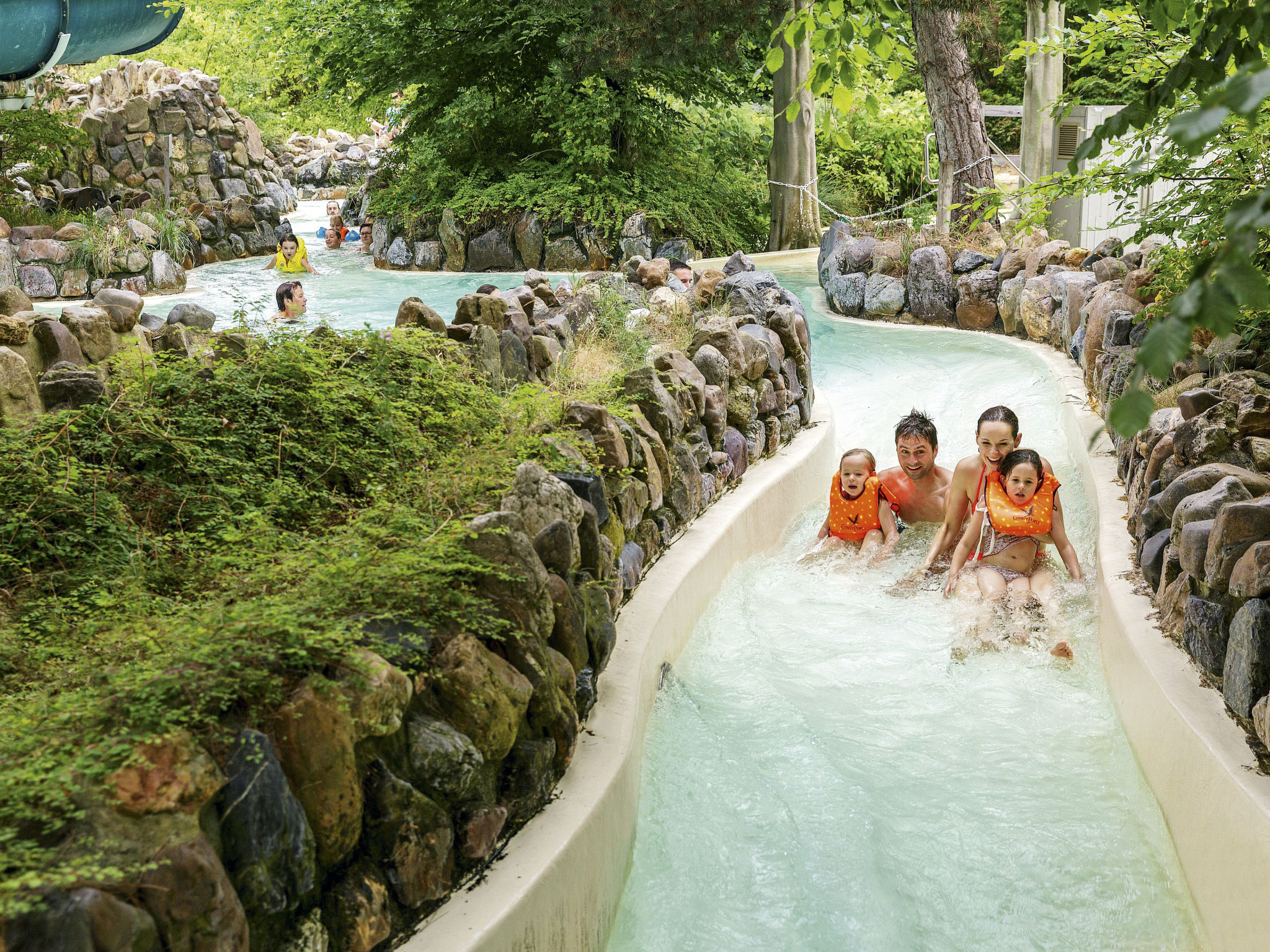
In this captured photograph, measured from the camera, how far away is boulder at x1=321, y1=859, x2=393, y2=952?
7.02 ft

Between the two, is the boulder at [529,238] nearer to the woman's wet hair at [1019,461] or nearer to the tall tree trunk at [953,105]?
the tall tree trunk at [953,105]

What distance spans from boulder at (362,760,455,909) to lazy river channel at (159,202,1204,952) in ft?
2.76

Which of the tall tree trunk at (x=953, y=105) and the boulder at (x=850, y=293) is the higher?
the tall tree trunk at (x=953, y=105)

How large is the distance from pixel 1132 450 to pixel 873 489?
4.22ft

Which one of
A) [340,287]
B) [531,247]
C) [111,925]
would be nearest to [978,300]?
[531,247]

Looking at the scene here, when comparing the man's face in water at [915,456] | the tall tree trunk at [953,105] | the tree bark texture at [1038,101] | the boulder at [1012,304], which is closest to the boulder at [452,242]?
the tall tree trunk at [953,105]

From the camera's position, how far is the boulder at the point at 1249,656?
305cm

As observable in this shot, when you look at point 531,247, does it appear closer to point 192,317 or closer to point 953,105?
point 953,105

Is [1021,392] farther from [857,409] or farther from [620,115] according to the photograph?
[620,115]

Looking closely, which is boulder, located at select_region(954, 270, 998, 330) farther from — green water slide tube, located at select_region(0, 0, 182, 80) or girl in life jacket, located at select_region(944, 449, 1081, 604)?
green water slide tube, located at select_region(0, 0, 182, 80)

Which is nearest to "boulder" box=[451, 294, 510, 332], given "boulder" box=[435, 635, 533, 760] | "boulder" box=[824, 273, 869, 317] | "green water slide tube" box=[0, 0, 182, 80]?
"boulder" box=[435, 635, 533, 760]

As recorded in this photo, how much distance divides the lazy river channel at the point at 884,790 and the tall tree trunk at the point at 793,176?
11.2m

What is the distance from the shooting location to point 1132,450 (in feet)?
18.0

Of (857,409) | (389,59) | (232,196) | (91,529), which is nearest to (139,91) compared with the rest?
(232,196)
